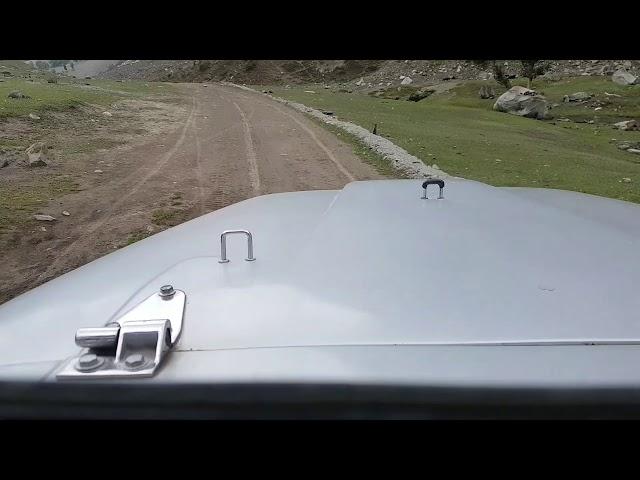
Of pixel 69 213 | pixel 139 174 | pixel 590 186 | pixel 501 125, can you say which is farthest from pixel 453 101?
pixel 69 213

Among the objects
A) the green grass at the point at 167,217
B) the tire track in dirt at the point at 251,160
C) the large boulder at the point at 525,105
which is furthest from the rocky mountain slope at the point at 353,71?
the green grass at the point at 167,217

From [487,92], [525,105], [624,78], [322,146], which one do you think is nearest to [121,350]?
[322,146]

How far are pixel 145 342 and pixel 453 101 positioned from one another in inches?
1676

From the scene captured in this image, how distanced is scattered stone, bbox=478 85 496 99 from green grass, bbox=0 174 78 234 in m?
40.4

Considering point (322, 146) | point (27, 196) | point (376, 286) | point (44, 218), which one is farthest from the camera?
point (322, 146)

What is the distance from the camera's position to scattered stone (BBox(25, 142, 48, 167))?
447 inches

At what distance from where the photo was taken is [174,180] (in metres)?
10.7

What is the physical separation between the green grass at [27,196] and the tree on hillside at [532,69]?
48869mm

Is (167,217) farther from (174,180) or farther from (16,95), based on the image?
(16,95)

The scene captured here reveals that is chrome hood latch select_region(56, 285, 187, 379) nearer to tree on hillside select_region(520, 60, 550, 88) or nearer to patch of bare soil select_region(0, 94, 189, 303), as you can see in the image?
patch of bare soil select_region(0, 94, 189, 303)

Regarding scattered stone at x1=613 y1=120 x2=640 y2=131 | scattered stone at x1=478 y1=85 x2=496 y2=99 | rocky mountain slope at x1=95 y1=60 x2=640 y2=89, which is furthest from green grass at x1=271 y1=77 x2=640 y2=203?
rocky mountain slope at x1=95 y1=60 x2=640 y2=89

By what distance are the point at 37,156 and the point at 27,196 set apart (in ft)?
9.37

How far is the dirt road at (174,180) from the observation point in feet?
22.8
